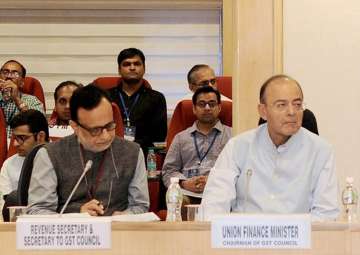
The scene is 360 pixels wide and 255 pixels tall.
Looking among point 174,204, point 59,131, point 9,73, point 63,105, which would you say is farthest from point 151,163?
point 174,204

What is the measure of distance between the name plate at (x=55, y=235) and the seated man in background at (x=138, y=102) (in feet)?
10.3

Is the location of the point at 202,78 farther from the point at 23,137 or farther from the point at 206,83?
the point at 23,137

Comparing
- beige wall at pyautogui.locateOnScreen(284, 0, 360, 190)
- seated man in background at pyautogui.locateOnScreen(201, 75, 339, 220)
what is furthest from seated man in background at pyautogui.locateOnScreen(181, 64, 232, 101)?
seated man in background at pyautogui.locateOnScreen(201, 75, 339, 220)

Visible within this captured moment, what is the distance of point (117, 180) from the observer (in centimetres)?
344

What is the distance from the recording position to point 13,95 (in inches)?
229

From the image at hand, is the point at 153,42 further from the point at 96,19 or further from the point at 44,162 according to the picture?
the point at 44,162

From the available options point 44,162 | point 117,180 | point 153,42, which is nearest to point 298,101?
point 117,180

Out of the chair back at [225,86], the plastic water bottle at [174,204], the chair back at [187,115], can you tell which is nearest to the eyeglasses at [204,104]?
the chair back at [187,115]

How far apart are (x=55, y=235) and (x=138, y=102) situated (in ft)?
11.1

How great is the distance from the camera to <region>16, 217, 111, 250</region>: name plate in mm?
2443

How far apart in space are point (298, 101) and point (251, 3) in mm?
1344

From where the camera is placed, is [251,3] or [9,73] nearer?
[251,3]

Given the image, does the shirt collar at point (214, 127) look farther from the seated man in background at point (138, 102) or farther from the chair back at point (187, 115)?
the seated man in background at point (138, 102)

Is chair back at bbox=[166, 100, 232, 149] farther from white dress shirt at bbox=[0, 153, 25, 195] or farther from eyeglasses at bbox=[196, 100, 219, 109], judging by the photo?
white dress shirt at bbox=[0, 153, 25, 195]
